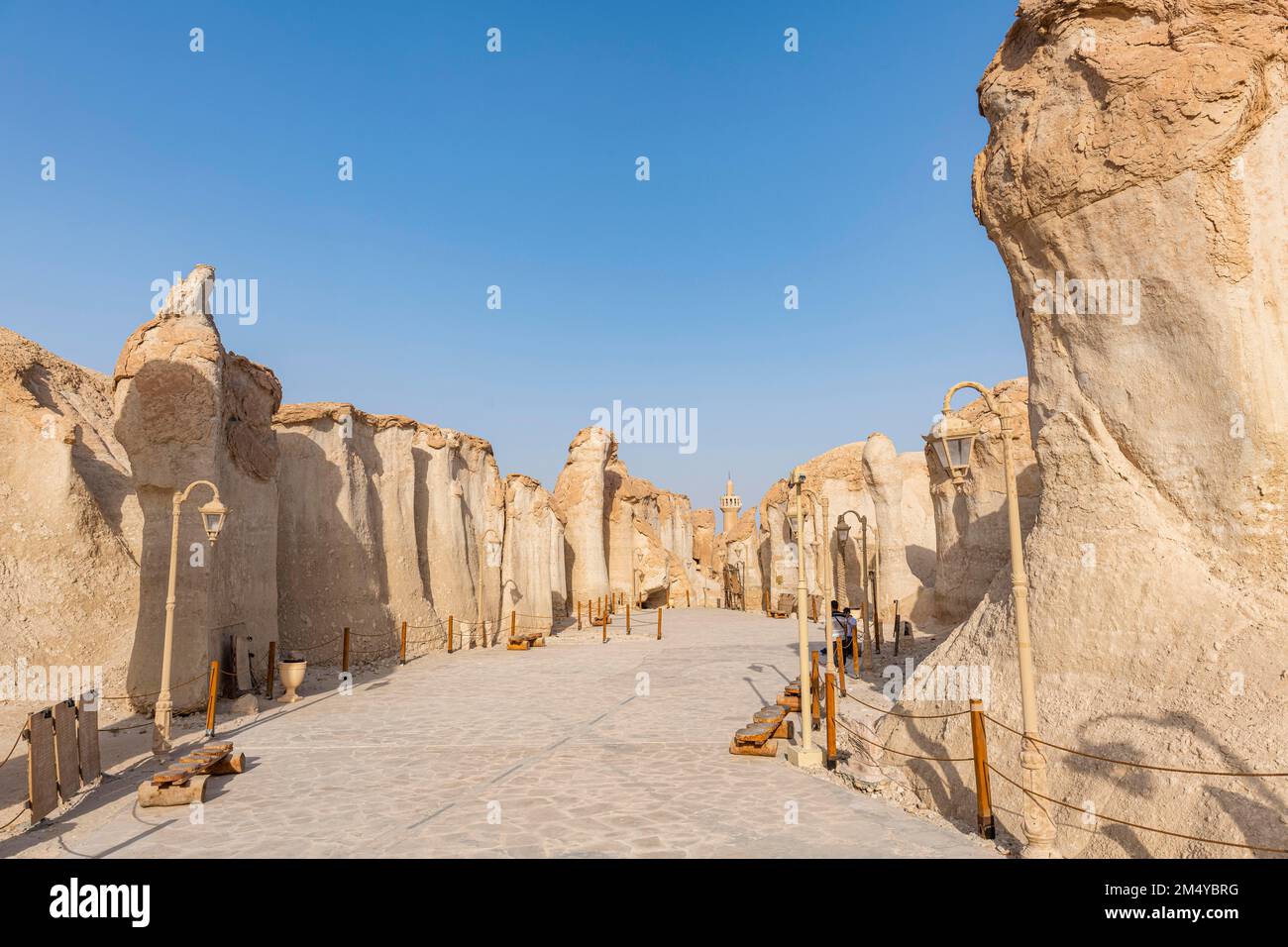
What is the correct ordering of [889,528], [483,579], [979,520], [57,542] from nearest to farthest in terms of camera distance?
[57,542], [979,520], [483,579], [889,528]

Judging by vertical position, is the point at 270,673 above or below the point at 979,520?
below

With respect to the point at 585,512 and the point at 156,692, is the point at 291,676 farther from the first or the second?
the point at 585,512

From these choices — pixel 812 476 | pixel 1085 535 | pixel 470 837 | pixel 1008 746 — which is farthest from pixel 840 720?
pixel 812 476

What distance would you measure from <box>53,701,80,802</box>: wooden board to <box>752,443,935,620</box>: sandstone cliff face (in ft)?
54.4

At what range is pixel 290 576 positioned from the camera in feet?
66.2

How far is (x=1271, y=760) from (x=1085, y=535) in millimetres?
3217

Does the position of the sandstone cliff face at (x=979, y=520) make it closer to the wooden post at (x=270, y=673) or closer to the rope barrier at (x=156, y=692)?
the wooden post at (x=270, y=673)

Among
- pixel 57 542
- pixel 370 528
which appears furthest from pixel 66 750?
pixel 370 528

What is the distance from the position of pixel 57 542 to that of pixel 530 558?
2067 cm

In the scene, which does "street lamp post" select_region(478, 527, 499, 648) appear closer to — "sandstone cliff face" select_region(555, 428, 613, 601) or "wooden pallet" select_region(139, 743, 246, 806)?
"sandstone cliff face" select_region(555, 428, 613, 601)

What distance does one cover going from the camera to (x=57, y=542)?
53.1 feet

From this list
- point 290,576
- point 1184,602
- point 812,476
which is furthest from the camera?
point 812,476

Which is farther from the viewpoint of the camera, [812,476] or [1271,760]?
[812,476]
